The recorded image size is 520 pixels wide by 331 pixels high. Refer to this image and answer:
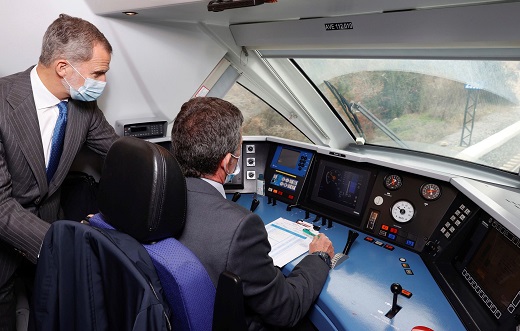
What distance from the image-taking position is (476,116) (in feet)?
9.64

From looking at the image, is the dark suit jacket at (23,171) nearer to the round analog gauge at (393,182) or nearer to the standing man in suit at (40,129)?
the standing man in suit at (40,129)

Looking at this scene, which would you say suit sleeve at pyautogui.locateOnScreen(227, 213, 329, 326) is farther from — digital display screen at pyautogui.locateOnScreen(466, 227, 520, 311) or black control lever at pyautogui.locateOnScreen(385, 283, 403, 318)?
digital display screen at pyautogui.locateOnScreen(466, 227, 520, 311)

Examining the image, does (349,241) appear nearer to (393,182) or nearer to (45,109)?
(393,182)

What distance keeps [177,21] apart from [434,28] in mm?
1635

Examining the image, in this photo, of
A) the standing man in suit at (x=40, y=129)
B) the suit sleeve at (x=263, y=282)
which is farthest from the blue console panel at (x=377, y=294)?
the standing man in suit at (x=40, y=129)

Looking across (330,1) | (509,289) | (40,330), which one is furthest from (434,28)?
(40,330)

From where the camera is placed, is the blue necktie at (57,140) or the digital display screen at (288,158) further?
the digital display screen at (288,158)

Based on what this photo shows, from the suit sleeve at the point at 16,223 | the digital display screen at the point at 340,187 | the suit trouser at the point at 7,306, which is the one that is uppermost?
the digital display screen at the point at 340,187

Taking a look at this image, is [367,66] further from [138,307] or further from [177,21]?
[138,307]

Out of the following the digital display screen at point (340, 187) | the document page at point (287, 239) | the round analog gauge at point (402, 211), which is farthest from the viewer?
the digital display screen at point (340, 187)

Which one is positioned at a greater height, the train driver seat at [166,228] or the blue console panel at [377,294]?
the train driver seat at [166,228]

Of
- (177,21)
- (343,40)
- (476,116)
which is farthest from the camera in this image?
(476,116)

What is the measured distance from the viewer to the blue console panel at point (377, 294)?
46.6 inches

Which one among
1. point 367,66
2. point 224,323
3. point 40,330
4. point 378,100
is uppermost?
point 367,66
